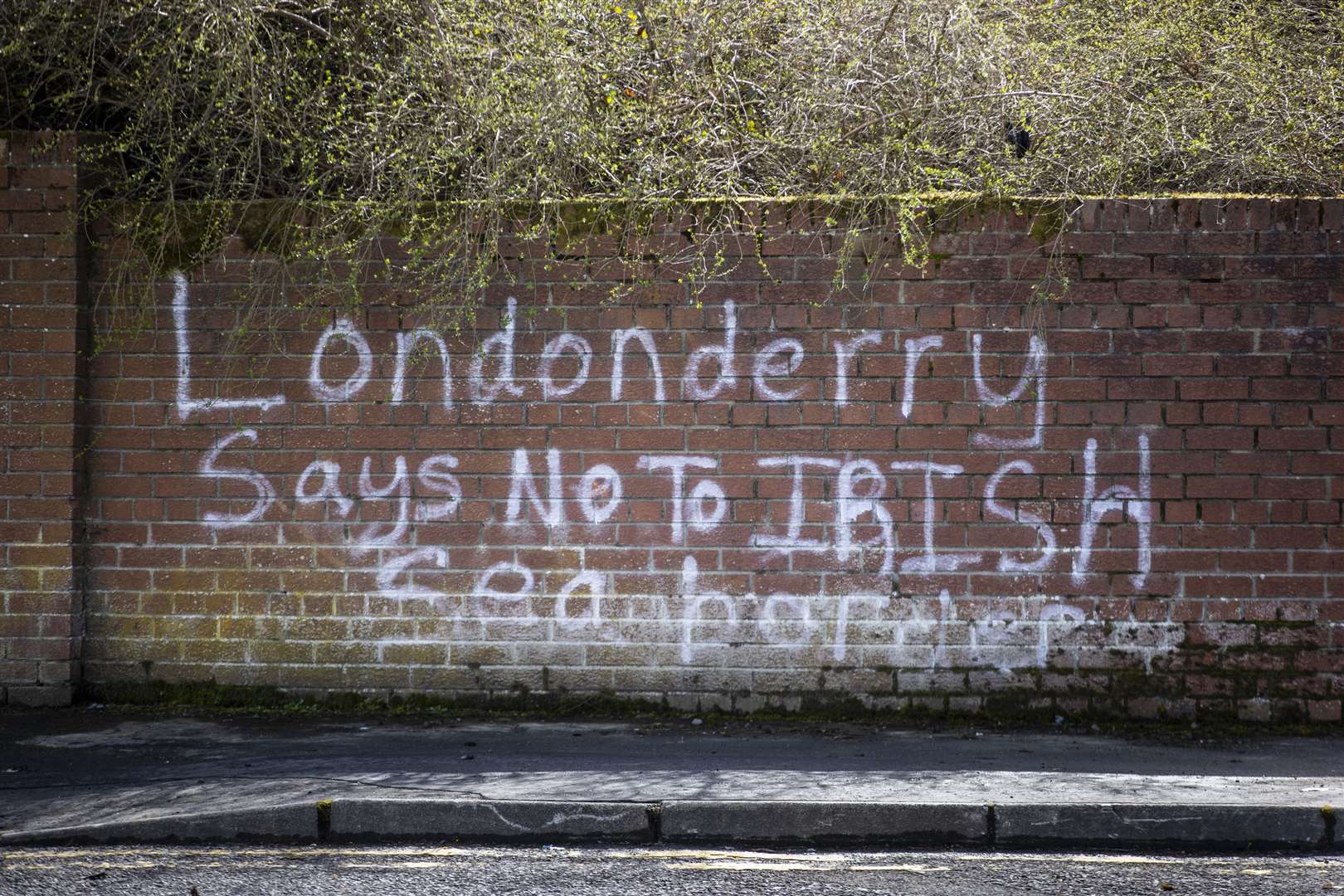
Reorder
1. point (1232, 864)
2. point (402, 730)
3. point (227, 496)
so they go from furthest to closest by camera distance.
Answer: point (227, 496)
point (402, 730)
point (1232, 864)

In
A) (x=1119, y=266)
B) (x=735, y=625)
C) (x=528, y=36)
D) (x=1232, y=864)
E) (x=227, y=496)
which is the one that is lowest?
(x=1232, y=864)

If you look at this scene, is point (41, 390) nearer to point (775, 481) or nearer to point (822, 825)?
point (775, 481)

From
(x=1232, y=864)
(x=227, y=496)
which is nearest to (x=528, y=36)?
(x=227, y=496)

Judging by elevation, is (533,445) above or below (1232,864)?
above

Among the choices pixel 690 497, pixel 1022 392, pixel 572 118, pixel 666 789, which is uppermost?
pixel 572 118

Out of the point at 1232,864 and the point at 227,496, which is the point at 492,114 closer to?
the point at 227,496

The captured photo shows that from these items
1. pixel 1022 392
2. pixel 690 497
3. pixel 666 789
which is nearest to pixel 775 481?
pixel 690 497

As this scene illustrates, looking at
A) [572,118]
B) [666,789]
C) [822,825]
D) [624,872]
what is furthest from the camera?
[572,118]

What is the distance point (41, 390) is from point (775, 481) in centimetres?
398

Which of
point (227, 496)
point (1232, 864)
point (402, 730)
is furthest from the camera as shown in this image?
point (227, 496)

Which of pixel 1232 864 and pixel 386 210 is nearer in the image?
pixel 1232 864

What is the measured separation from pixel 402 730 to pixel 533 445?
1.63 metres

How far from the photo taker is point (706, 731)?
6.14 m

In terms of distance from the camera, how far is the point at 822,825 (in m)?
4.80
